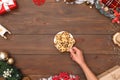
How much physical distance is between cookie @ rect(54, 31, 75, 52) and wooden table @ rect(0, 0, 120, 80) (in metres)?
0.02

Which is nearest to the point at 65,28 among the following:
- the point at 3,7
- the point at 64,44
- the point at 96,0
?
the point at 64,44

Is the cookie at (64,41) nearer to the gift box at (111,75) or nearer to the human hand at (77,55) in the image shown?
the human hand at (77,55)

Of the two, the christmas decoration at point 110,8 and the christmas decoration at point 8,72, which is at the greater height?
the christmas decoration at point 110,8

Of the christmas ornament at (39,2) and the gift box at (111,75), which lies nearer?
the gift box at (111,75)

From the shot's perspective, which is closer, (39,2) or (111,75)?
(111,75)

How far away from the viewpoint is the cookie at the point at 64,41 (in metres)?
1.53

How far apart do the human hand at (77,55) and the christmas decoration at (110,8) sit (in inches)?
8.4

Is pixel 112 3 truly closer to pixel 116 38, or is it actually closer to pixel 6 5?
pixel 116 38

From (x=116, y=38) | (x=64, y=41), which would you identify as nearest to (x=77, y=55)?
(x=64, y=41)

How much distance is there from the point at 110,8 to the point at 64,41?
0.26 m

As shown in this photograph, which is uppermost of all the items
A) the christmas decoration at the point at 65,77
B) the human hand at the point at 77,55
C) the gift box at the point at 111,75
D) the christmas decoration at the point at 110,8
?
the christmas decoration at the point at 110,8

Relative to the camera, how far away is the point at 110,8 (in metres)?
1.49

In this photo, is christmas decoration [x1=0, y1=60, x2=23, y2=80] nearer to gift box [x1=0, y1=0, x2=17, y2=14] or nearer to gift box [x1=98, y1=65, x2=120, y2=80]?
gift box [x1=0, y1=0, x2=17, y2=14]

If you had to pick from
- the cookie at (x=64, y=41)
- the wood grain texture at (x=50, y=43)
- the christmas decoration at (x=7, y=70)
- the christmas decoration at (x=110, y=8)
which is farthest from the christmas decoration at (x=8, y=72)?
the christmas decoration at (x=110, y=8)
